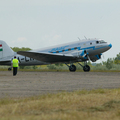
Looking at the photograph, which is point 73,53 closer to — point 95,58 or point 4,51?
point 95,58

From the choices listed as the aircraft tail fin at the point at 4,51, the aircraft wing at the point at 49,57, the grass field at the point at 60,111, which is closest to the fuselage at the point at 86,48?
the aircraft wing at the point at 49,57

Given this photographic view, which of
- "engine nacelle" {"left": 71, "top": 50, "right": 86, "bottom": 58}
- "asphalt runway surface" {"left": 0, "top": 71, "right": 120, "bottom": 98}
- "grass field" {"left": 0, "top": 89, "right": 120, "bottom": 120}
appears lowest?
"asphalt runway surface" {"left": 0, "top": 71, "right": 120, "bottom": 98}

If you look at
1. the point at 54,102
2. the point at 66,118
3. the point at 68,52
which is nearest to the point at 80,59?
the point at 68,52

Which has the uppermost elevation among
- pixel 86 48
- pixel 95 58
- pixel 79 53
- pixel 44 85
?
pixel 86 48

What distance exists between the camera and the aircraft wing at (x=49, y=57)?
34750 mm

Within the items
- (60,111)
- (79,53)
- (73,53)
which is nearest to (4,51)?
(73,53)

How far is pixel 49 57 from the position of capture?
36.4 m

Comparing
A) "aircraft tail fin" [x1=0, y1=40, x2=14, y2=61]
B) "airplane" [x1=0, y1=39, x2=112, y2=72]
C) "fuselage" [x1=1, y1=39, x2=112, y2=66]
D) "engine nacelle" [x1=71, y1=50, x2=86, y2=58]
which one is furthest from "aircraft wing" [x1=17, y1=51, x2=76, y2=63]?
"aircraft tail fin" [x1=0, y1=40, x2=14, y2=61]

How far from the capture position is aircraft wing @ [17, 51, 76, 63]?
114 feet

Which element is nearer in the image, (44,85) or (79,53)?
(44,85)

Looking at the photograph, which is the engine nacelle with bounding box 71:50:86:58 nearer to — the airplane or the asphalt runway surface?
the airplane

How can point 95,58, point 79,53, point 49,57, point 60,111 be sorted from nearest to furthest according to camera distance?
point 60,111, point 79,53, point 49,57, point 95,58

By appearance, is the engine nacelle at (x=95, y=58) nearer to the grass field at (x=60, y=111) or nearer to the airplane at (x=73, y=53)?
the airplane at (x=73, y=53)

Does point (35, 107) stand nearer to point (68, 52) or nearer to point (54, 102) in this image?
point (54, 102)
